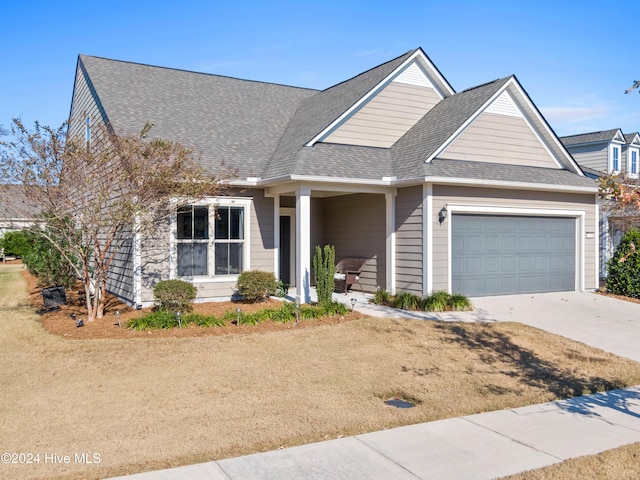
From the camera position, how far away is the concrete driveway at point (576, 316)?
10141 millimetres

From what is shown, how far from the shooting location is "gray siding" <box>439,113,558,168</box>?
14336 millimetres

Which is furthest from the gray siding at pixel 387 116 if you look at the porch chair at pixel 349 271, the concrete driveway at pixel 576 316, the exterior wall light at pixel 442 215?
the concrete driveway at pixel 576 316

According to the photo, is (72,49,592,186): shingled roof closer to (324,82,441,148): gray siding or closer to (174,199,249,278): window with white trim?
(324,82,441,148): gray siding

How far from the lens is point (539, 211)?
1492 cm

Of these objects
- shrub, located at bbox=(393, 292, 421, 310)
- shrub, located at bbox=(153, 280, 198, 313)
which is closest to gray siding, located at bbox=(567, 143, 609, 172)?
shrub, located at bbox=(393, 292, 421, 310)

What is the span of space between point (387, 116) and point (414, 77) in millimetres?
1511

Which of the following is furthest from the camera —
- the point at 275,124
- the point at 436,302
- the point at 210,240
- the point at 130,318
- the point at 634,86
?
the point at 275,124

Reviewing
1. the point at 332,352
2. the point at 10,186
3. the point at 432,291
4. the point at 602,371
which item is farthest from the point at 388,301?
the point at 10,186

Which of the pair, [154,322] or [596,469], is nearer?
[596,469]

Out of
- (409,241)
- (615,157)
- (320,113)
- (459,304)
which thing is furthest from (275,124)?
(615,157)

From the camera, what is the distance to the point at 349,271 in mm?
15367

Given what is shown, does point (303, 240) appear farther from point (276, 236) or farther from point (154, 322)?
point (154, 322)

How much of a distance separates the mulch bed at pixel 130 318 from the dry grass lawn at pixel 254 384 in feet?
1.17

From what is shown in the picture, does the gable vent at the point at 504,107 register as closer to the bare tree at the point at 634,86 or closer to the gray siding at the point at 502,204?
the gray siding at the point at 502,204
